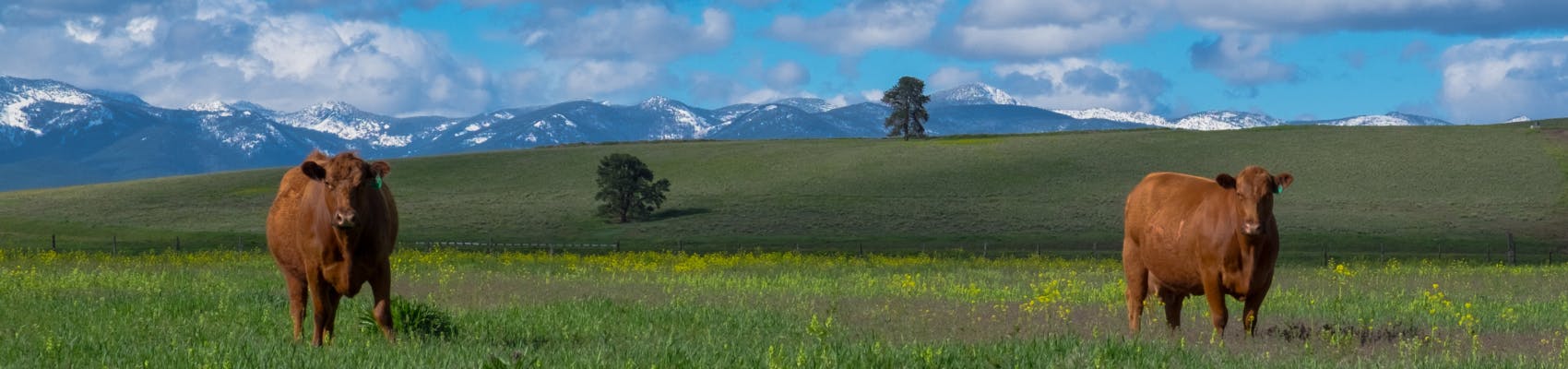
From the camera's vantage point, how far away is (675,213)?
250 ft

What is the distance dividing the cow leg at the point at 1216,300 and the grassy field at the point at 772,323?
21 cm

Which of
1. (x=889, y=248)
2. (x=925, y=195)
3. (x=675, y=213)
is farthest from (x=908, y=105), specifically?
(x=889, y=248)

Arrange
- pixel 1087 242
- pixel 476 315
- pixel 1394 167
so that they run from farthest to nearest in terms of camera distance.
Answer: pixel 1394 167, pixel 1087 242, pixel 476 315

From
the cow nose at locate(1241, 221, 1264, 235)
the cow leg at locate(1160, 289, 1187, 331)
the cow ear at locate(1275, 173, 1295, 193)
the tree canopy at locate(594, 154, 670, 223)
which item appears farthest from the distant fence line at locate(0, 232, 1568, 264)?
the cow nose at locate(1241, 221, 1264, 235)

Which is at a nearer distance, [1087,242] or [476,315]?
[476,315]

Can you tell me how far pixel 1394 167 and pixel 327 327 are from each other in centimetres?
8728

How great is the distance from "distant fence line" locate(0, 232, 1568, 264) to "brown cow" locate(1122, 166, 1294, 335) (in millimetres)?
31770

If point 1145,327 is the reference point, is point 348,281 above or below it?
above

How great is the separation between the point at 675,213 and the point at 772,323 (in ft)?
201

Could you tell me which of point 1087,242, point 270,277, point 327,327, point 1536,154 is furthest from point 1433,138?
point 327,327

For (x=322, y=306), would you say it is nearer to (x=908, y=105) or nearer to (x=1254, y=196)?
(x=1254, y=196)

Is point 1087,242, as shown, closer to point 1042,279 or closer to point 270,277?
point 1042,279

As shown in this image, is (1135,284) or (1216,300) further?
(1135,284)

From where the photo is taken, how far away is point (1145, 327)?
14.5m
